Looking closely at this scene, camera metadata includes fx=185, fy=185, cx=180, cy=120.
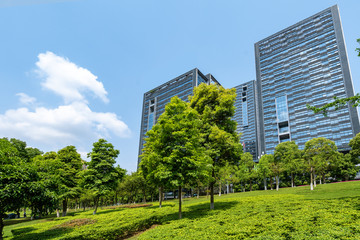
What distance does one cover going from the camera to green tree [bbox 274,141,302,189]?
4500cm

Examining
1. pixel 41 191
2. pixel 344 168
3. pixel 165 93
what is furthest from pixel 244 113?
pixel 41 191

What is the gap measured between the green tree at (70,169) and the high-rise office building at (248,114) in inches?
6027

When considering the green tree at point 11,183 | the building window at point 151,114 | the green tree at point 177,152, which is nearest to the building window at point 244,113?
the building window at point 151,114

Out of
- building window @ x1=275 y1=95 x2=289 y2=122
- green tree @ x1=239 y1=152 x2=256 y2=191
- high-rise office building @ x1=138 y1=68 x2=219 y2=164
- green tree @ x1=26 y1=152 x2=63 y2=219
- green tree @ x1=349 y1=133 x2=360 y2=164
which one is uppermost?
high-rise office building @ x1=138 y1=68 x2=219 y2=164

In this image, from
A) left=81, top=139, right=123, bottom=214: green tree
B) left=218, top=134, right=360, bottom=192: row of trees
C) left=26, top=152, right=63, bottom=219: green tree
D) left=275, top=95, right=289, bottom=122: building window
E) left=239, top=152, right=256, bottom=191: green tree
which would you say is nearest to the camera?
left=26, top=152, right=63, bottom=219: green tree

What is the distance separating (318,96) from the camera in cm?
8525

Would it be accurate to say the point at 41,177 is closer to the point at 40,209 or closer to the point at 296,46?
the point at 40,209

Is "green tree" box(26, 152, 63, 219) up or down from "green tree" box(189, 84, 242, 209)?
down

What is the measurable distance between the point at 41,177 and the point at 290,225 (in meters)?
15.4

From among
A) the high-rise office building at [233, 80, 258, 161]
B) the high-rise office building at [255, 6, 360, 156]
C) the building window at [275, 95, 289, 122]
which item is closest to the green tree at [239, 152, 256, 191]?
the high-rise office building at [255, 6, 360, 156]

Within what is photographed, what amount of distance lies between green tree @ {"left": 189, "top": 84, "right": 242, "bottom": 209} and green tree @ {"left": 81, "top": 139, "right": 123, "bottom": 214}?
49.6ft

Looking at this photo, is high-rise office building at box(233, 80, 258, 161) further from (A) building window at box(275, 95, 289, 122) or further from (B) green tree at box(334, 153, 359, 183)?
(B) green tree at box(334, 153, 359, 183)

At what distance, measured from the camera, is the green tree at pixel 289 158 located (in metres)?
45.0

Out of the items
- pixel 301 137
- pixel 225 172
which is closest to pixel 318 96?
pixel 301 137
